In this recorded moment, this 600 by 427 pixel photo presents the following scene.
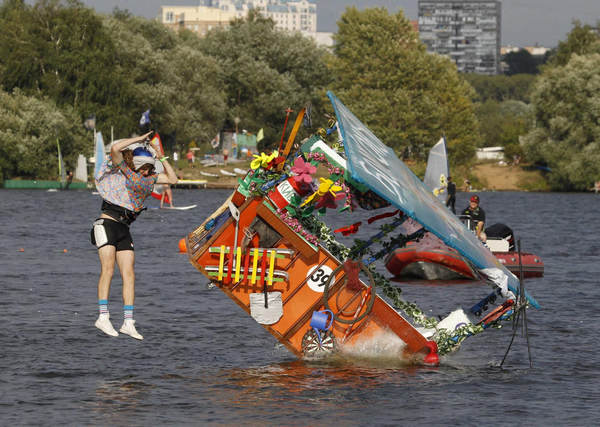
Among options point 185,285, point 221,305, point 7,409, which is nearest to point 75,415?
point 7,409

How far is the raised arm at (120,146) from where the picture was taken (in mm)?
13945

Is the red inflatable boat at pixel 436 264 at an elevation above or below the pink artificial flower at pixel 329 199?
below

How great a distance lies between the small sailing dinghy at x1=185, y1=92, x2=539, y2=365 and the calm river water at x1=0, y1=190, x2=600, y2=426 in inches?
21.2

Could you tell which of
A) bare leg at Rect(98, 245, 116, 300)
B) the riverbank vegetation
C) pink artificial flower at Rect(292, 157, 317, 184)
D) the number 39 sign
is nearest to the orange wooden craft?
the number 39 sign

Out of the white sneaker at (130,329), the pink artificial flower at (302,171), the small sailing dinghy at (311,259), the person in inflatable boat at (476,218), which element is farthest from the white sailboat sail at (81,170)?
the pink artificial flower at (302,171)

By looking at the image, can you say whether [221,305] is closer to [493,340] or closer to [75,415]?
[493,340]

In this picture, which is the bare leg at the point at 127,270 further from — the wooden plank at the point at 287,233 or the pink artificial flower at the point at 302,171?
the pink artificial flower at the point at 302,171

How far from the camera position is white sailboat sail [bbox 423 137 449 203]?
50438mm

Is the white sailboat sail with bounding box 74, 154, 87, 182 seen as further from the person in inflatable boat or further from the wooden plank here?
the wooden plank

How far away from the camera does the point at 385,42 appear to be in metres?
116

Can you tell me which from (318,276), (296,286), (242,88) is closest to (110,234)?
(296,286)

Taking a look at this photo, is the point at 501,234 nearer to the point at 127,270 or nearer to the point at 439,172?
the point at 127,270

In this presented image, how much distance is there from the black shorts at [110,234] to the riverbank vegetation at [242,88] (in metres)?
80.3

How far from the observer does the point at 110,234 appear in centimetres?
1430
